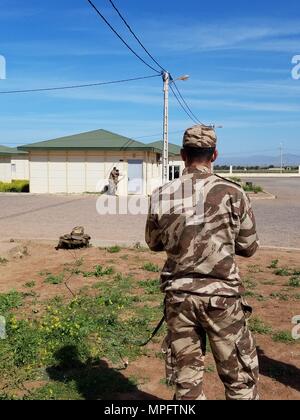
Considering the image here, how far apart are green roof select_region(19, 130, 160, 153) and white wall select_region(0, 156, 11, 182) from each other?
33.5 ft

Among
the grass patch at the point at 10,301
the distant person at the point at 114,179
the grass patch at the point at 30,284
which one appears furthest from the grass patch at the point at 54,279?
the distant person at the point at 114,179

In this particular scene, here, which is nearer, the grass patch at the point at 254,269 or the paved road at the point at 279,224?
the grass patch at the point at 254,269

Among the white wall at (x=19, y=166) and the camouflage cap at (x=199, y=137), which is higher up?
the white wall at (x=19, y=166)

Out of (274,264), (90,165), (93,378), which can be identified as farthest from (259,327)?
(90,165)

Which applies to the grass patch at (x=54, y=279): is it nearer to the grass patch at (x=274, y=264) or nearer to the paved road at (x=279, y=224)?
the grass patch at (x=274, y=264)

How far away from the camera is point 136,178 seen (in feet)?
88.0

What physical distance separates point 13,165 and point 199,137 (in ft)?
135

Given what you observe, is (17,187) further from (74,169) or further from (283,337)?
(283,337)

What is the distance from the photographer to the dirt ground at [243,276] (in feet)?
12.5

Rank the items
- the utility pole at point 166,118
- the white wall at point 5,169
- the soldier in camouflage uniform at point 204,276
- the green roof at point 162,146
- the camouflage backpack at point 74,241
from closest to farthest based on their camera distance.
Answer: the soldier in camouflage uniform at point 204,276
the camouflage backpack at point 74,241
the utility pole at point 166,118
the green roof at point 162,146
the white wall at point 5,169

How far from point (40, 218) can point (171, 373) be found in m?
13.8

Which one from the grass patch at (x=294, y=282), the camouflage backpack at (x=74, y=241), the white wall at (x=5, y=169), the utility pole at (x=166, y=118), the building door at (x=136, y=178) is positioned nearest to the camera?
the grass patch at (x=294, y=282)

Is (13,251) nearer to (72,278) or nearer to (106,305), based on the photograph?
(72,278)

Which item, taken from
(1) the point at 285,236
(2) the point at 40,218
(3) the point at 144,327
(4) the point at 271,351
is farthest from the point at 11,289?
(2) the point at 40,218
